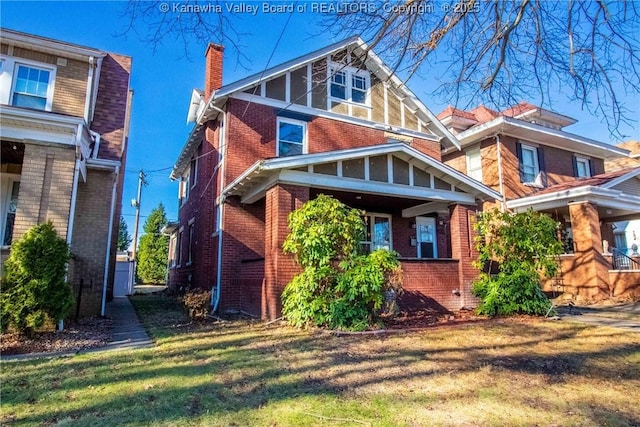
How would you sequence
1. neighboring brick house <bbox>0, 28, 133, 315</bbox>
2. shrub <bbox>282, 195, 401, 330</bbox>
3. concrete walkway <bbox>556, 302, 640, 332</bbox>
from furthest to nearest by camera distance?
concrete walkway <bbox>556, 302, 640, 332</bbox> < neighboring brick house <bbox>0, 28, 133, 315</bbox> < shrub <bbox>282, 195, 401, 330</bbox>

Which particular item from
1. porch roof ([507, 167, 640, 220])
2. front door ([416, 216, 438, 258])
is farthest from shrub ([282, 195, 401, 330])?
porch roof ([507, 167, 640, 220])

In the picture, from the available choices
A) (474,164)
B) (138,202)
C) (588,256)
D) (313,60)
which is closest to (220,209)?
(313,60)

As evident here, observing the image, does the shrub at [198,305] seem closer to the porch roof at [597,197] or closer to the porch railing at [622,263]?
the porch roof at [597,197]

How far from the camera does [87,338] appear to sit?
6973 millimetres

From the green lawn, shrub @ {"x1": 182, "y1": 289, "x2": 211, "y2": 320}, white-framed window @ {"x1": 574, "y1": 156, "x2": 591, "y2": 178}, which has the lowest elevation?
the green lawn

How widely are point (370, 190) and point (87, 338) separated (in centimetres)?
682

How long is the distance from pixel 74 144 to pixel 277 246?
14.9 ft

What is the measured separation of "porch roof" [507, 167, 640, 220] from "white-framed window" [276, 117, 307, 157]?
9018 millimetres

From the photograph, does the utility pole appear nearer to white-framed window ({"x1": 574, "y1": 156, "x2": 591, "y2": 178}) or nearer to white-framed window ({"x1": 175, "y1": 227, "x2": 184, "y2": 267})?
white-framed window ({"x1": 175, "y1": 227, "x2": 184, "y2": 267})

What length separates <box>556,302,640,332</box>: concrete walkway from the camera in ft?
27.6

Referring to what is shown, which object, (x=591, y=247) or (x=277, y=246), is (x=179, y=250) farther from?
(x=591, y=247)

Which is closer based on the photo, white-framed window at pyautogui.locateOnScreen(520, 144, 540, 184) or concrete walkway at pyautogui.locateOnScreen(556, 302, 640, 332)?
concrete walkway at pyautogui.locateOnScreen(556, 302, 640, 332)

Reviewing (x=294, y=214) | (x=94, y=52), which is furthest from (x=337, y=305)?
(x=94, y=52)

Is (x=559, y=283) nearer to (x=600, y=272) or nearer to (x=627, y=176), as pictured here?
(x=600, y=272)
